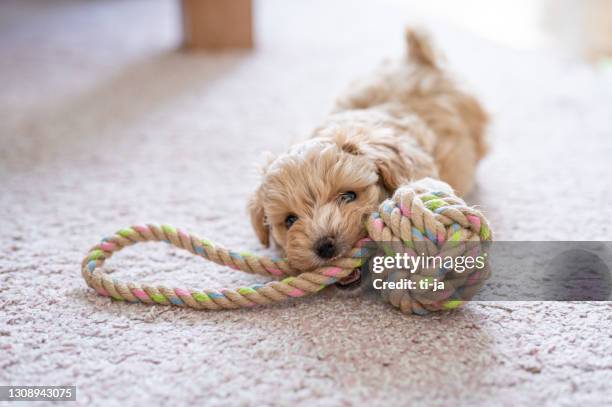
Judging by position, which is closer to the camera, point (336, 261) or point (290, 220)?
point (336, 261)

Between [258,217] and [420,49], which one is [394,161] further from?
[420,49]

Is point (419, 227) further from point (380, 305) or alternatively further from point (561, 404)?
point (561, 404)

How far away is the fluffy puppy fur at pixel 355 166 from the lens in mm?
1418

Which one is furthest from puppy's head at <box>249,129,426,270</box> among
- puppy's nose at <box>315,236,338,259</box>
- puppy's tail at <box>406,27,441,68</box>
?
puppy's tail at <box>406,27,441,68</box>

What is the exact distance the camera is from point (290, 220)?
Answer: 1507mm

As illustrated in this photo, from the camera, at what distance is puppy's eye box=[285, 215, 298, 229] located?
1.50 metres

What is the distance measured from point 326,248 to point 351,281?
0.36 ft

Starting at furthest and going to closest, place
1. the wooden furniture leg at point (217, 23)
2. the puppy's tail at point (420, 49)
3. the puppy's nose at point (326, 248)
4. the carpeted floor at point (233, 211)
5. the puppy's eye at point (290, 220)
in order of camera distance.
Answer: the wooden furniture leg at point (217, 23) → the puppy's tail at point (420, 49) → the puppy's eye at point (290, 220) → the puppy's nose at point (326, 248) → the carpeted floor at point (233, 211)

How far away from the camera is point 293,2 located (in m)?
4.77

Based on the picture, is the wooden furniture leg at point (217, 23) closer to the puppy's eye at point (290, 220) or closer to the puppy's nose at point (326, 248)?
the puppy's eye at point (290, 220)

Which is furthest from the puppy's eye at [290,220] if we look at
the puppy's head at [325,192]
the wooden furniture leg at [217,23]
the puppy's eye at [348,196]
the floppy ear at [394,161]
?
the wooden furniture leg at [217,23]

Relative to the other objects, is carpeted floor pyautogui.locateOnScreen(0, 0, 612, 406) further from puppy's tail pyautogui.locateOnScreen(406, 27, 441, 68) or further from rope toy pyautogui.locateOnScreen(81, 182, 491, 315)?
puppy's tail pyautogui.locateOnScreen(406, 27, 441, 68)

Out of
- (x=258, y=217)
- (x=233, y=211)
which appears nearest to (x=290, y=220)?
(x=258, y=217)

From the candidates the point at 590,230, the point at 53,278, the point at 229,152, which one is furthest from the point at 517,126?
the point at 53,278
